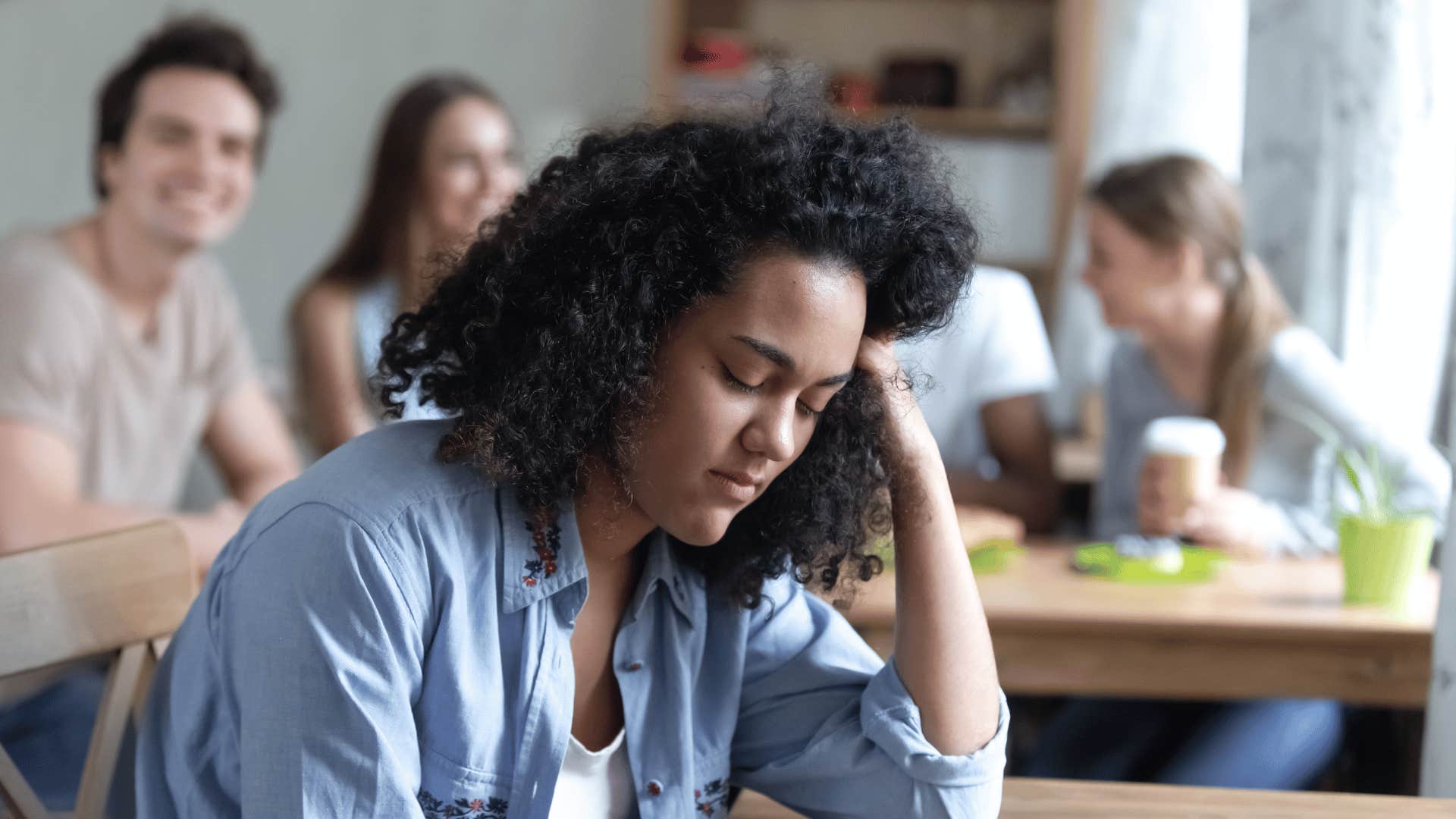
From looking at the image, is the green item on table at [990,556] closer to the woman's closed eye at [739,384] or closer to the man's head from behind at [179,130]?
the woman's closed eye at [739,384]

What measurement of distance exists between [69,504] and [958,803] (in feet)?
5.16

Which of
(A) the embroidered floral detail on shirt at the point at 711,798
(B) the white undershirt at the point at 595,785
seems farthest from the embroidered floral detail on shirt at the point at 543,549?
(A) the embroidered floral detail on shirt at the point at 711,798

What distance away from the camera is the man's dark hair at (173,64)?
240 cm

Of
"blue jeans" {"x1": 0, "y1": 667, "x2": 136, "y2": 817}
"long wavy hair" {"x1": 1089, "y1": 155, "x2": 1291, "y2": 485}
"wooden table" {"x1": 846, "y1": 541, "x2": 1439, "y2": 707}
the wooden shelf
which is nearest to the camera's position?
"blue jeans" {"x1": 0, "y1": 667, "x2": 136, "y2": 817}

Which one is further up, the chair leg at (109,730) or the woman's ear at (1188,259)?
the woman's ear at (1188,259)

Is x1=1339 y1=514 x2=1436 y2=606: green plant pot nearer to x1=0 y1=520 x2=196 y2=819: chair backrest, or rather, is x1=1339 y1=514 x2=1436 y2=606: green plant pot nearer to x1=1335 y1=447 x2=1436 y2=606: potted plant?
x1=1335 y1=447 x2=1436 y2=606: potted plant

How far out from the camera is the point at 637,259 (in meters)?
0.95

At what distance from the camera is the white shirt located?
2.52 metres

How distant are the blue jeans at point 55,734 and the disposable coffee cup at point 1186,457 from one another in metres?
1.49

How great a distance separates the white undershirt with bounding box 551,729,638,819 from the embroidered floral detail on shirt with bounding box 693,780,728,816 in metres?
0.05

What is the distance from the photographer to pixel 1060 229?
4.07 meters

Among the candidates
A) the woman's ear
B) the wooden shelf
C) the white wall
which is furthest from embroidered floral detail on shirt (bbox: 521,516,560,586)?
the white wall

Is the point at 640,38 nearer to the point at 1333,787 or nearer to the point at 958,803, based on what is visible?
the point at 1333,787

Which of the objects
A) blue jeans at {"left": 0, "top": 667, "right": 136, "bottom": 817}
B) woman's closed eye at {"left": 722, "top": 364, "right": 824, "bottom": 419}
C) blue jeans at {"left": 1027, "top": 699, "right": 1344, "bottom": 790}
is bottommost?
blue jeans at {"left": 1027, "top": 699, "right": 1344, "bottom": 790}
